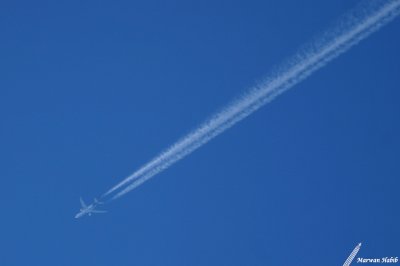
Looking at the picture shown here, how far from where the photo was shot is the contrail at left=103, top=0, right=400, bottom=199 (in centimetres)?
174

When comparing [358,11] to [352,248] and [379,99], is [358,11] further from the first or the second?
[352,248]

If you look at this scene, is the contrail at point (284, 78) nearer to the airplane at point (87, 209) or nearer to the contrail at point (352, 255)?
the airplane at point (87, 209)

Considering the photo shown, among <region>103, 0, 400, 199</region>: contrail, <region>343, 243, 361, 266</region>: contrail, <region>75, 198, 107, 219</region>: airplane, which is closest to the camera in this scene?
<region>103, 0, 400, 199</region>: contrail

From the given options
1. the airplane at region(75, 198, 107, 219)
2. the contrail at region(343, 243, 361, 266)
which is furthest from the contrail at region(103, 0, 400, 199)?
the contrail at region(343, 243, 361, 266)

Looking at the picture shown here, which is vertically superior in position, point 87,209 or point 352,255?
point 87,209

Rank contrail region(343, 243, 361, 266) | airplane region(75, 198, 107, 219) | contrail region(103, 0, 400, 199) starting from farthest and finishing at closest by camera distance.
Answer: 1. airplane region(75, 198, 107, 219)
2. contrail region(343, 243, 361, 266)
3. contrail region(103, 0, 400, 199)

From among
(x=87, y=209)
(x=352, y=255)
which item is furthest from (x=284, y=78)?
(x=87, y=209)

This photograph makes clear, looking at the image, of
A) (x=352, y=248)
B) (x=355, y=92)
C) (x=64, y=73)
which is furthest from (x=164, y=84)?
(x=352, y=248)

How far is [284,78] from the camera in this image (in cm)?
185
